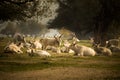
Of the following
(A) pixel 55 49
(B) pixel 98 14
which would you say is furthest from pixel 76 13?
(A) pixel 55 49

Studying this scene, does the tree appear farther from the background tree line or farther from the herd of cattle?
the herd of cattle

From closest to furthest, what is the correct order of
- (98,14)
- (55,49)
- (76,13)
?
(55,49)
(98,14)
(76,13)

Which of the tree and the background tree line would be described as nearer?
the background tree line

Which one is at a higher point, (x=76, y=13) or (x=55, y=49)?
(x=76, y=13)

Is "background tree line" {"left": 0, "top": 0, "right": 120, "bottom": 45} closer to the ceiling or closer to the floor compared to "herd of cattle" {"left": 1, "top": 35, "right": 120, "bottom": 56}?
closer to the ceiling

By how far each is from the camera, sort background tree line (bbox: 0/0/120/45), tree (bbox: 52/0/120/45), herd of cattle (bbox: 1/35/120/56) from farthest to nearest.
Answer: tree (bbox: 52/0/120/45)
background tree line (bbox: 0/0/120/45)
herd of cattle (bbox: 1/35/120/56)

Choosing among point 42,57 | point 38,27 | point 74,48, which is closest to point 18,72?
point 42,57

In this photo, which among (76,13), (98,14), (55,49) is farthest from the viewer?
(76,13)

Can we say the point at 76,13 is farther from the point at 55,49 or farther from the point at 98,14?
the point at 55,49

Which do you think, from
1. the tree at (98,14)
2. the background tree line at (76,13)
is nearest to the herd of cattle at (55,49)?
the background tree line at (76,13)

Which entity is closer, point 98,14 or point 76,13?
point 98,14

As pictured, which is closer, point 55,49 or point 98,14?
point 55,49

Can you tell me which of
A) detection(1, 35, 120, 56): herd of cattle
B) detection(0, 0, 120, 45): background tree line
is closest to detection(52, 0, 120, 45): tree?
detection(0, 0, 120, 45): background tree line

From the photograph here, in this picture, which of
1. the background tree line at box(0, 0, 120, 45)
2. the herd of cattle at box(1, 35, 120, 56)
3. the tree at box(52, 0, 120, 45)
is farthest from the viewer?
the tree at box(52, 0, 120, 45)
